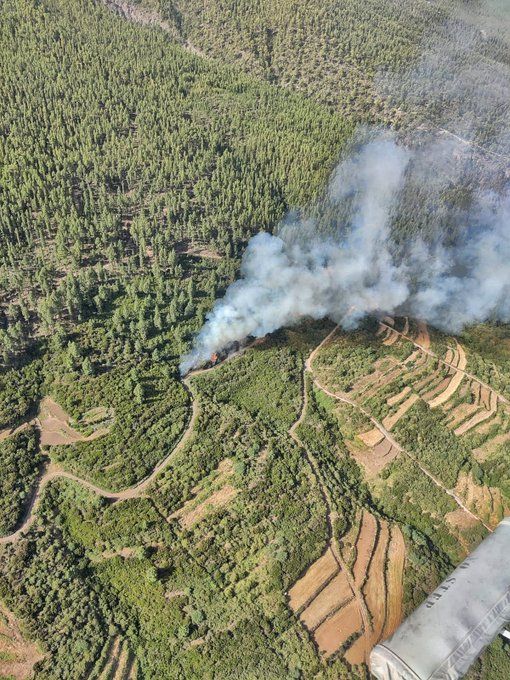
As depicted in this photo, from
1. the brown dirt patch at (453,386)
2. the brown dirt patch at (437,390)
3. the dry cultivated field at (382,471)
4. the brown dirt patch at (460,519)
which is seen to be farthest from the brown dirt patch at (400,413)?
the brown dirt patch at (460,519)

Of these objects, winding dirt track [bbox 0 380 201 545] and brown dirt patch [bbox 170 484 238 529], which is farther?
brown dirt patch [bbox 170 484 238 529]

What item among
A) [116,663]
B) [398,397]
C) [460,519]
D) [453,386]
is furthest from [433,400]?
[116,663]

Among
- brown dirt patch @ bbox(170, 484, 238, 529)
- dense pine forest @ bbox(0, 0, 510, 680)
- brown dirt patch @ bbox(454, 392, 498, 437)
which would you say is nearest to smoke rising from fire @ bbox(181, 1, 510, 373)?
dense pine forest @ bbox(0, 0, 510, 680)

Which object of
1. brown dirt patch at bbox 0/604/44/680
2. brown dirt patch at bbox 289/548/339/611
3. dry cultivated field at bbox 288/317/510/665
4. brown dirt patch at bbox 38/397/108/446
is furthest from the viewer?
brown dirt patch at bbox 38/397/108/446

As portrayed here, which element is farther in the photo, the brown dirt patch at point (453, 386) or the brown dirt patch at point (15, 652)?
the brown dirt patch at point (453, 386)

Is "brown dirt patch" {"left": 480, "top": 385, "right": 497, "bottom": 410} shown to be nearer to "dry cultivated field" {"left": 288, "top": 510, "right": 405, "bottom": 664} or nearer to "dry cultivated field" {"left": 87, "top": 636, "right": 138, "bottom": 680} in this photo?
"dry cultivated field" {"left": 288, "top": 510, "right": 405, "bottom": 664}

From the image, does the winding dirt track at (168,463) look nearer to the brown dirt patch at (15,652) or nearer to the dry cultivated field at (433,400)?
the dry cultivated field at (433,400)
